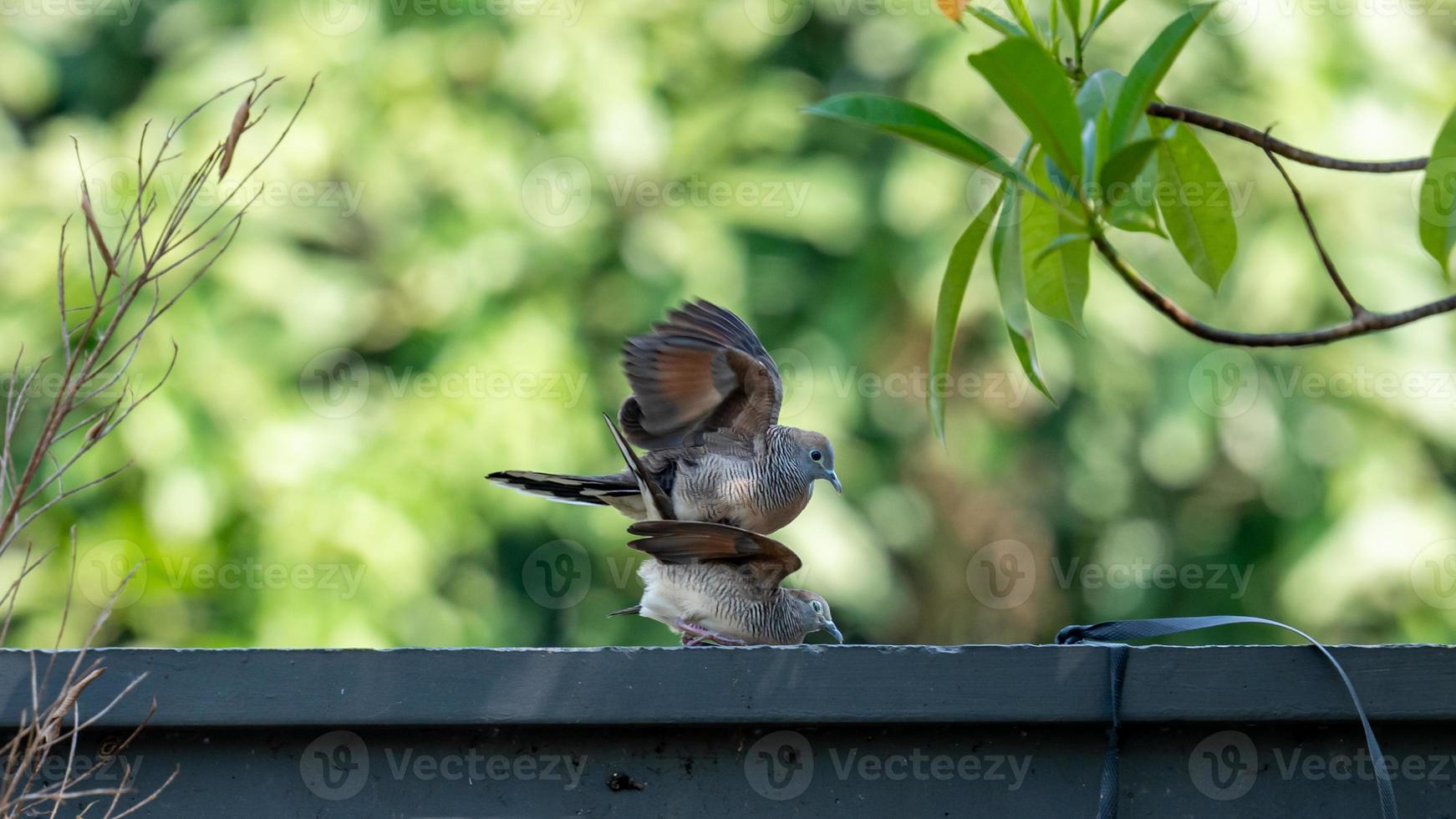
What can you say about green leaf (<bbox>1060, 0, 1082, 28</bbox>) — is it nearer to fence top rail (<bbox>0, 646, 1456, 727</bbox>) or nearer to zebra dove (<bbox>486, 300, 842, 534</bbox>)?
fence top rail (<bbox>0, 646, 1456, 727</bbox>)

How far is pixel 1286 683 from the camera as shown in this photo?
3.49ft

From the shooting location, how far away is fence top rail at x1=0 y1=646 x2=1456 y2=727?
1.06 meters

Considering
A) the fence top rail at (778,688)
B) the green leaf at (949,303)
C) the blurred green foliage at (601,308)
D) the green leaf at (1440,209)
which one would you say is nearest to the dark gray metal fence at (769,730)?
the fence top rail at (778,688)

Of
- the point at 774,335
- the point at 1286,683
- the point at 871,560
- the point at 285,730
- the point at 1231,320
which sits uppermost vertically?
the point at 1286,683

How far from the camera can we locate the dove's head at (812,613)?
4.74 ft

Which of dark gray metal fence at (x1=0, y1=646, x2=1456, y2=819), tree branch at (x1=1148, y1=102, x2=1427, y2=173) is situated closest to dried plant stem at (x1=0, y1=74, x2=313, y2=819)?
dark gray metal fence at (x1=0, y1=646, x2=1456, y2=819)

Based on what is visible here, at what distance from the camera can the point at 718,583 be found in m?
1.38

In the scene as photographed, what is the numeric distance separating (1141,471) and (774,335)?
3.97 ft

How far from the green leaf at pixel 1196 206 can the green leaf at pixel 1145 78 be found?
0.23 metres

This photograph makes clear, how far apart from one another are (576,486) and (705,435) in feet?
0.53

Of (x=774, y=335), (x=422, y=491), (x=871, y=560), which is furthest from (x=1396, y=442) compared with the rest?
(x=422, y=491)

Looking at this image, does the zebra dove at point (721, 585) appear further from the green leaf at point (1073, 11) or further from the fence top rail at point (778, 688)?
the green leaf at point (1073, 11)

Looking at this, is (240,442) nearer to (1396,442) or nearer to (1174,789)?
(1174,789)

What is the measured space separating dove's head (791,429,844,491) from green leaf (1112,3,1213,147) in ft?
2.47
